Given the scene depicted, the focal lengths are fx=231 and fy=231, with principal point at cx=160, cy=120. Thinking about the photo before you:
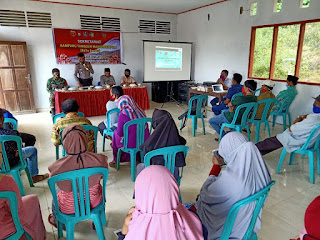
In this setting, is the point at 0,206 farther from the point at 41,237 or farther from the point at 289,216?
the point at 289,216

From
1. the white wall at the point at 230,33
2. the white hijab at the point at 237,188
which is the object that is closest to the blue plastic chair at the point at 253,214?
the white hijab at the point at 237,188

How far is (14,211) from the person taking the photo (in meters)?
1.30

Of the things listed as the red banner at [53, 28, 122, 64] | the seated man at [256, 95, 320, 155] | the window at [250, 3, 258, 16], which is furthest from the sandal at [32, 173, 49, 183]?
the window at [250, 3, 258, 16]

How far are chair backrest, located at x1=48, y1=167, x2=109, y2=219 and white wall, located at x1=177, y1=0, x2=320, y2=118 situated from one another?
4781mm

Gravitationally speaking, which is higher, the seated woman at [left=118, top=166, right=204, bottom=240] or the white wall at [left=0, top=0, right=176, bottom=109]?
the white wall at [left=0, top=0, right=176, bottom=109]

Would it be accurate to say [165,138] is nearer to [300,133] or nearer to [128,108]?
[128,108]

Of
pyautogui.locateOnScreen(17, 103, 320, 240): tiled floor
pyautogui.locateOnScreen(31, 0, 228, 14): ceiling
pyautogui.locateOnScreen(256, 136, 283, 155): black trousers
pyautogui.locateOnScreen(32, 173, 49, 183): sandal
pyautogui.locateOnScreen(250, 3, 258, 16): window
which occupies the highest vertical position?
pyautogui.locateOnScreen(31, 0, 228, 14): ceiling

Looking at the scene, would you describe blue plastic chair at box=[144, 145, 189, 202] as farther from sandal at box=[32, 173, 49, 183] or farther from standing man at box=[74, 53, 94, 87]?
standing man at box=[74, 53, 94, 87]

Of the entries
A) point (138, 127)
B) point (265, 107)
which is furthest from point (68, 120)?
point (265, 107)

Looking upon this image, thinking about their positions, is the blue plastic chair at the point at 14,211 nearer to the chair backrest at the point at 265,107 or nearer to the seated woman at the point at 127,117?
the seated woman at the point at 127,117

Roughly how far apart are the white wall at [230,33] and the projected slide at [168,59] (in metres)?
0.74

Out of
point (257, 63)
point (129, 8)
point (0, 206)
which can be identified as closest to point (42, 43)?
point (129, 8)

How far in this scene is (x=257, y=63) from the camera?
5652 millimetres

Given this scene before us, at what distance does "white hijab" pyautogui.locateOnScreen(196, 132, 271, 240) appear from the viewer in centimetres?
129
